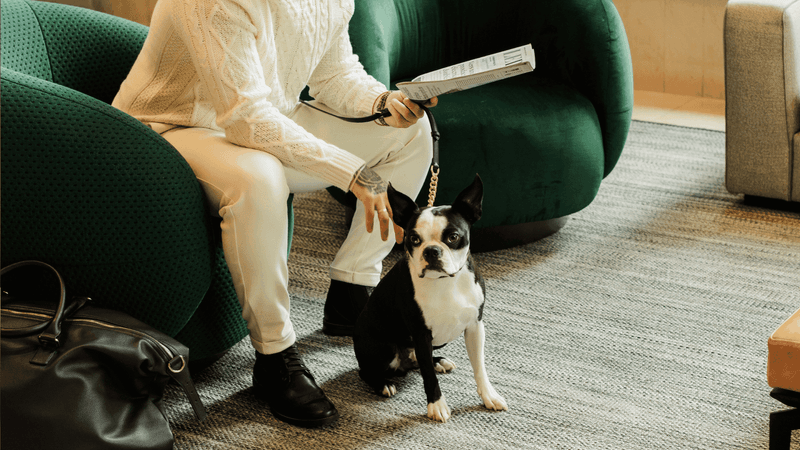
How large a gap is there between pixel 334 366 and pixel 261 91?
2.08 ft

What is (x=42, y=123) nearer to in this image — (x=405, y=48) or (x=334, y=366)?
(x=334, y=366)

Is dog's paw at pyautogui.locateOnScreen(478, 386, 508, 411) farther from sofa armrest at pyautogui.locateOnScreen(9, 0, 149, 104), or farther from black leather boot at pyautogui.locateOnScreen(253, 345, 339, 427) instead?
sofa armrest at pyautogui.locateOnScreen(9, 0, 149, 104)

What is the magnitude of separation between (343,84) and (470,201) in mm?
498

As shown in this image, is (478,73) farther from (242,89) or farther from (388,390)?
(388,390)

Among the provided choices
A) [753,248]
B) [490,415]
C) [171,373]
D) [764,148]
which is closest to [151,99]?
[171,373]

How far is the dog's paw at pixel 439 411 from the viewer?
1.43 metres

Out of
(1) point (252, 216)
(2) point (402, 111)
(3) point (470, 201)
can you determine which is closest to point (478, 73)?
(3) point (470, 201)

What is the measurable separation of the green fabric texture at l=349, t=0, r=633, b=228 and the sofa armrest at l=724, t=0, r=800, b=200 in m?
0.41

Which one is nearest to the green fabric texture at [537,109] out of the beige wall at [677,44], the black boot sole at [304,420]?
the black boot sole at [304,420]

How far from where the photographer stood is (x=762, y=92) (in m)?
2.31

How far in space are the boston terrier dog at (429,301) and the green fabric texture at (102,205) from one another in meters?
0.34

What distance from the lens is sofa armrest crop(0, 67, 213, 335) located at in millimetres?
1197

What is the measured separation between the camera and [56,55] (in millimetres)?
1582

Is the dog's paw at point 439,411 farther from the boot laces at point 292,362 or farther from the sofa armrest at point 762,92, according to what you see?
the sofa armrest at point 762,92
